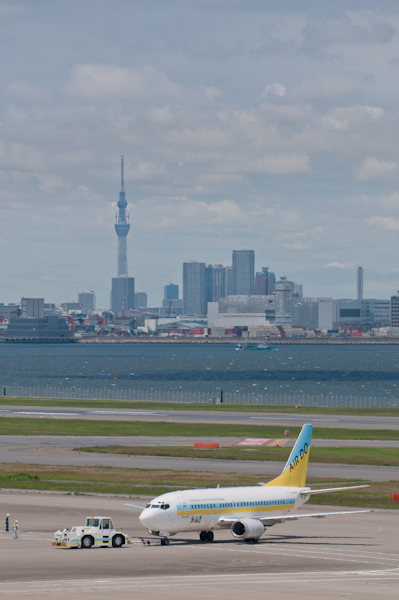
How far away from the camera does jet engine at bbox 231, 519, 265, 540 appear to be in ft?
163

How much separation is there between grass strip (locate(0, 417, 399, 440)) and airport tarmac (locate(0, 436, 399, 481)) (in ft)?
41.1

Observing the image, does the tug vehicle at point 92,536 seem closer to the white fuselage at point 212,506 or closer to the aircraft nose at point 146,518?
the white fuselage at point 212,506

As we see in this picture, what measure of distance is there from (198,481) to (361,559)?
2730 centimetres

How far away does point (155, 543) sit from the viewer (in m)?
50.3

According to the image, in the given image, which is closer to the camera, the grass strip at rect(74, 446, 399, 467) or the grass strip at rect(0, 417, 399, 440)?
the grass strip at rect(74, 446, 399, 467)

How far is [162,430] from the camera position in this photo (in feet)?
378

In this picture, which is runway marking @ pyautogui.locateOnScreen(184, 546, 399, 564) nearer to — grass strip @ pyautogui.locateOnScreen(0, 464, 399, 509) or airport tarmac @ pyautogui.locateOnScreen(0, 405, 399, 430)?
grass strip @ pyautogui.locateOnScreen(0, 464, 399, 509)

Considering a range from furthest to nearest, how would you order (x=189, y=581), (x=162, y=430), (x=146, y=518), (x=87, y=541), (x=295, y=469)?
1. (x=162, y=430)
2. (x=295, y=469)
3. (x=87, y=541)
4. (x=146, y=518)
5. (x=189, y=581)

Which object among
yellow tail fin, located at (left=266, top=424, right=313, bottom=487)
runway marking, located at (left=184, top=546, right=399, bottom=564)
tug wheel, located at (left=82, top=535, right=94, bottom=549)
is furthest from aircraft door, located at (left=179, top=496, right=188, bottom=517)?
yellow tail fin, located at (left=266, top=424, right=313, bottom=487)

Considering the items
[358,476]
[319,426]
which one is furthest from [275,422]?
[358,476]

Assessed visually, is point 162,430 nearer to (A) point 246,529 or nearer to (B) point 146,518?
(A) point 246,529

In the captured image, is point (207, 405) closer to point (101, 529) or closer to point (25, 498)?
point (25, 498)

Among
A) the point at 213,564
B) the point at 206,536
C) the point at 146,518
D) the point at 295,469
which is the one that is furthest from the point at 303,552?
the point at 146,518

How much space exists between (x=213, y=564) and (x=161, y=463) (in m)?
41.7
